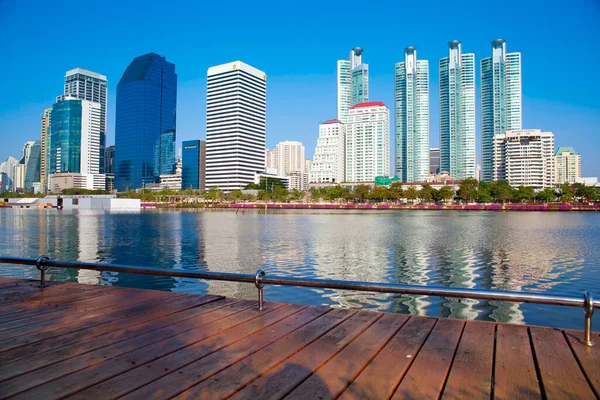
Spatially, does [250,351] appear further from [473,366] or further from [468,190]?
[468,190]

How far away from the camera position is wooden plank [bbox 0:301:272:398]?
3.46 m

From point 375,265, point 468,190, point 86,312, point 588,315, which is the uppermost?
point 468,190

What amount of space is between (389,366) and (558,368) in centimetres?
161

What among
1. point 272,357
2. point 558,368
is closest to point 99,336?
point 272,357

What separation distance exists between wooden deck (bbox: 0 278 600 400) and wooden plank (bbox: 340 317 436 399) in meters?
0.01

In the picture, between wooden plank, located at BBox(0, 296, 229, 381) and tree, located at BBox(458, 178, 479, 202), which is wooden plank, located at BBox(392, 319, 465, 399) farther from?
tree, located at BBox(458, 178, 479, 202)

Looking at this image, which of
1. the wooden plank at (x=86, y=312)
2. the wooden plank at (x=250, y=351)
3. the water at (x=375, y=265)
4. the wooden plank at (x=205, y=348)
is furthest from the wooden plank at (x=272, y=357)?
the water at (x=375, y=265)

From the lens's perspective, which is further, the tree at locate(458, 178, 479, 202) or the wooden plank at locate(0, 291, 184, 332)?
the tree at locate(458, 178, 479, 202)

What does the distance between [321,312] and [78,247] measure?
100ft

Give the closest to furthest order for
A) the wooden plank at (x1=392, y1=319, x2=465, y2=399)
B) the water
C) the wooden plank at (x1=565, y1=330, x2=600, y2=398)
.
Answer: the wooden plank at (x1=392, y1=319, x2=465, y2=399) → the wooden plank at (x1=565, y1=330, x2=600, y2=398) → the water

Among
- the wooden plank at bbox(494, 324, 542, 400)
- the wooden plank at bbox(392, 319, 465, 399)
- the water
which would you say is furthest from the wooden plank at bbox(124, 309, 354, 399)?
the water

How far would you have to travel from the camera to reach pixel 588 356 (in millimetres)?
4102

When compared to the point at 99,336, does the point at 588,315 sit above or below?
above

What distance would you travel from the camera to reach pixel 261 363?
3975 millimetres
